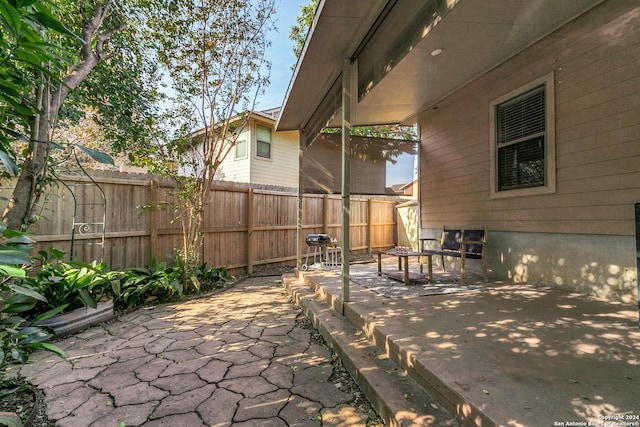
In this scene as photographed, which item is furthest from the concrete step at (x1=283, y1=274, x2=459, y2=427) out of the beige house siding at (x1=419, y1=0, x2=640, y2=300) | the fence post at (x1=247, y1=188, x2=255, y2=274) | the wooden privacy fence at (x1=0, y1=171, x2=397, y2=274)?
the fence post at (x1=247, y1=188, x2=255, y2=274)

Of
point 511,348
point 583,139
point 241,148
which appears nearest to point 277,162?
point 241,148

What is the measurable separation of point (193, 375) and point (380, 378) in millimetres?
1412

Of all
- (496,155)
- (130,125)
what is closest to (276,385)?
(496,155)

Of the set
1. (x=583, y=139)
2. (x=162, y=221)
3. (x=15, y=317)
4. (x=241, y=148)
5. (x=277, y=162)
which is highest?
(x=241, y=148)

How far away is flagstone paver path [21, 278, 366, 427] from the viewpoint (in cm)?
176

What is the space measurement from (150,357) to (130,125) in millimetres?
4850

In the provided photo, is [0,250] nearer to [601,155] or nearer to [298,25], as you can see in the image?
[601,155]

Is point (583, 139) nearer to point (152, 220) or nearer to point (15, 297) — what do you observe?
point (15, 297)

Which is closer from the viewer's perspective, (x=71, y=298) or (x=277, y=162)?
(x=71, y=298)

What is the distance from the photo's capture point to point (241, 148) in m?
9.59

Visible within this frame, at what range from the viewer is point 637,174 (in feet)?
9.22

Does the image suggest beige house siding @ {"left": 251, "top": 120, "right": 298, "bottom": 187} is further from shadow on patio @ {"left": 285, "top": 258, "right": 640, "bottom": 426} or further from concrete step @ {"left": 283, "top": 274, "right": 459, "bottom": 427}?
concrete step @ {"left": 283, "top": 274, "right": 459, "bottom": 427}

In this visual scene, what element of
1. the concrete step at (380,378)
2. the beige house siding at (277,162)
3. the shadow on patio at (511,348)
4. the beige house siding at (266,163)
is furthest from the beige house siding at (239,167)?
the concrete step at (380,378)

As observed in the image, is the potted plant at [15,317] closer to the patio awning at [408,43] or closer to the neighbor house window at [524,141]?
the patio awning at [408,43]
